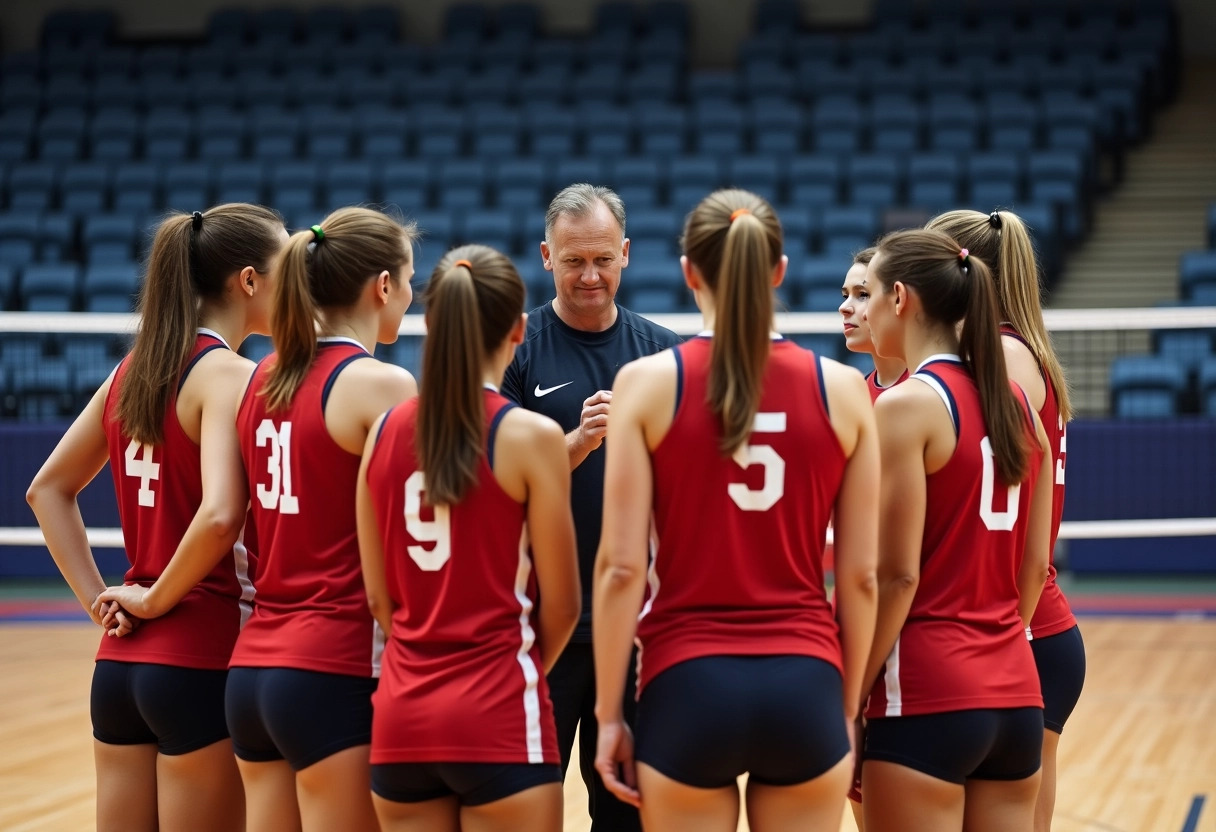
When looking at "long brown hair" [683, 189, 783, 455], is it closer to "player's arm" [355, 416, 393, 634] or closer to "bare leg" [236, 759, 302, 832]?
"player's arm" [355, 416, 393, 634]

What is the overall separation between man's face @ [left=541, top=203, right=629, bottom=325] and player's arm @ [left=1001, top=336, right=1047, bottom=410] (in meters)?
0.95

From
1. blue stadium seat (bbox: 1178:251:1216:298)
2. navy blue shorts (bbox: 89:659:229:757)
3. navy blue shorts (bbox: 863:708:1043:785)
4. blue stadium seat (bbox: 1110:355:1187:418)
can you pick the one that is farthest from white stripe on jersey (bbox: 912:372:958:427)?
blue stadium seat (bbox: 1178:251:1216:298)

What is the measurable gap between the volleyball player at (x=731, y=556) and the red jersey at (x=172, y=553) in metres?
0.90

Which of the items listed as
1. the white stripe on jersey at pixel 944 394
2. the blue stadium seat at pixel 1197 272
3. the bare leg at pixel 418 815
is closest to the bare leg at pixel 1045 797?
the white stripe on jersey at pixel 944 394

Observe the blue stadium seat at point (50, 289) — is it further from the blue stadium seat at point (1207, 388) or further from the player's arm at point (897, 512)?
the player's arm at point (897, 512)

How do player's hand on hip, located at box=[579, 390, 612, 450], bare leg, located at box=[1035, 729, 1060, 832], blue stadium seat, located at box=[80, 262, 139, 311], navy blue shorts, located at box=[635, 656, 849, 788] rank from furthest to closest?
blue stadium seat, located at box=[80, 262, 139, 311] < bare leg, located at box=[1035, 729, 1060, 832] < player's hand on hip, located at box=[579, 390, 612, 450] < navy blue shorts, located at box=[635, 656, 849, 788]

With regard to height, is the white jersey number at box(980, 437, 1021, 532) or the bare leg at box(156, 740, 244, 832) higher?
the white jersey number at box(980, 437, 1021, 532)

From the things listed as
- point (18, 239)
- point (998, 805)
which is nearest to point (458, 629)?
point (998, 805)

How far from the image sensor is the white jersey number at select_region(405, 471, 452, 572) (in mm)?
2234

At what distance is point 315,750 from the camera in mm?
2387

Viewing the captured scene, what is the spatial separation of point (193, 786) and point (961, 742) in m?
1.56

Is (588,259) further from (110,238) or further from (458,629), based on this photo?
(110,238)

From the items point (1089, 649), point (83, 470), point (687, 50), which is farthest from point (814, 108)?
point (83, 470)

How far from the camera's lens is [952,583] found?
2.51m
